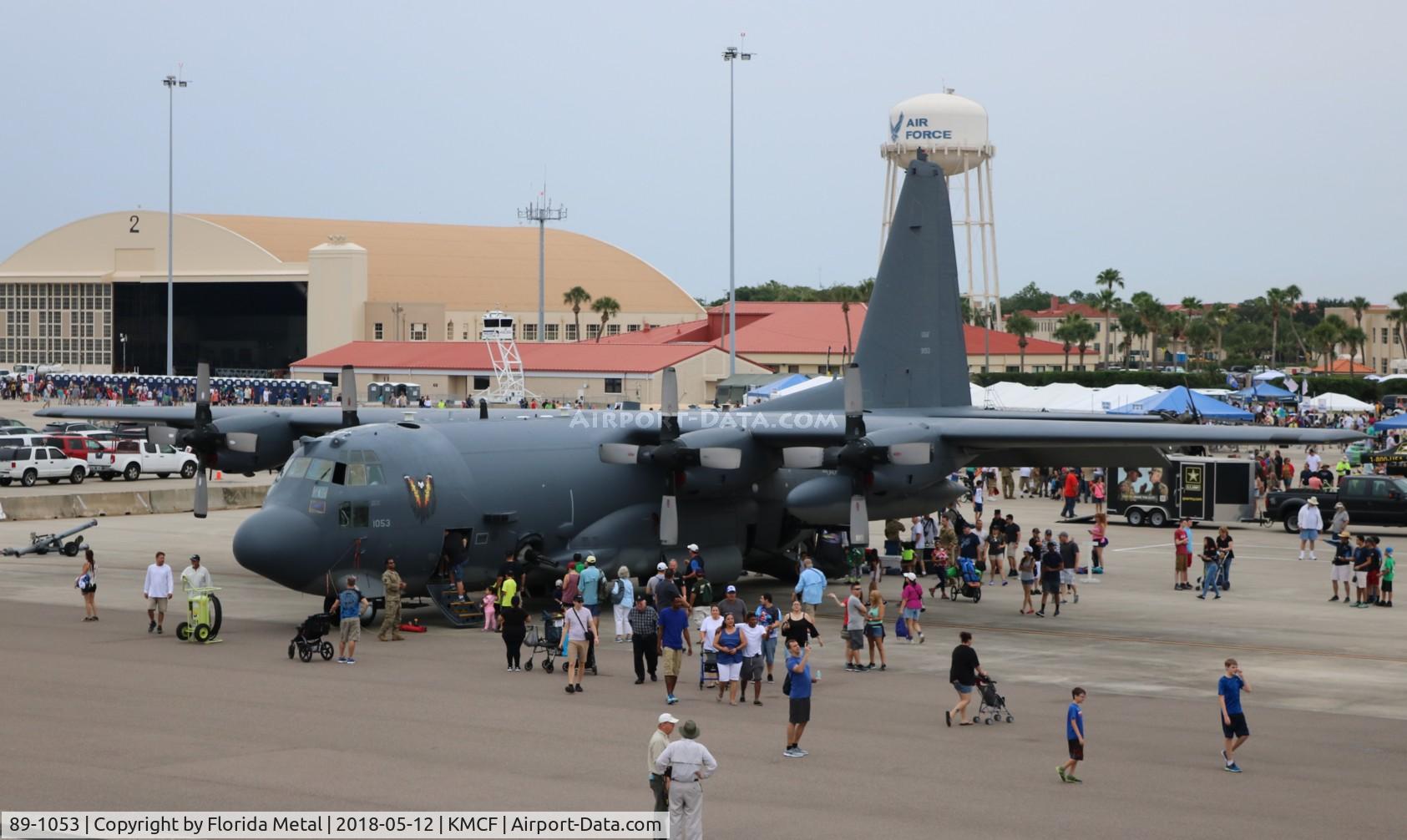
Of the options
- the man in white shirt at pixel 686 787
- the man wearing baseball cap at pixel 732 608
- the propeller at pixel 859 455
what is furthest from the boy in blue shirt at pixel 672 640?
the man in white shirt at pixel 686 787

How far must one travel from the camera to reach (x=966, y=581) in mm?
31141

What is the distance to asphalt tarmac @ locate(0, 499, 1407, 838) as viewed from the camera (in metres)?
14.8

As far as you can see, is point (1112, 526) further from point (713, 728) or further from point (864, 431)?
point (713, 728)

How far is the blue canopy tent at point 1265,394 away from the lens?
247 ft

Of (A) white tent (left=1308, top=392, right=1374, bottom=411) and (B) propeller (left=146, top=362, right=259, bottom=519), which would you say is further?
(A) white tent (left=1308, top=392, right=1374, bottom=411)

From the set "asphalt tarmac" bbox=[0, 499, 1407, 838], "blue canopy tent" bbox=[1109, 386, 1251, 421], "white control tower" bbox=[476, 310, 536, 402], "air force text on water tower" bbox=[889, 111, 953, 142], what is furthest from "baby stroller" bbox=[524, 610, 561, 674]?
"air force text on water tower" bbox=[889, 111, 953, 142]

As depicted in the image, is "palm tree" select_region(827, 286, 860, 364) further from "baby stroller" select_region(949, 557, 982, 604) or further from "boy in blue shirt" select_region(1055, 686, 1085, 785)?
"boy in blue shirt" select_region(1055, 686, 1085, 785)

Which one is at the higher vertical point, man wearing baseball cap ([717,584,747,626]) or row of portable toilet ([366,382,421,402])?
row of portable toilet ([366,382,421,402])

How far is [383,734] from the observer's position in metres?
17.6

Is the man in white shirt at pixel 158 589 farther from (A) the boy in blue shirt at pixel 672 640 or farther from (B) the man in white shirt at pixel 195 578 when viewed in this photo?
(A) the boy in blue shirt at pixel 672 640

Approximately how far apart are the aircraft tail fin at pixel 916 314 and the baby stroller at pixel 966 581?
3584 millimetres

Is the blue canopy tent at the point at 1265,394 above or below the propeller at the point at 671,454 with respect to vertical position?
above

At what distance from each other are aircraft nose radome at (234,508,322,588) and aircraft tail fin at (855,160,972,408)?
505 inches

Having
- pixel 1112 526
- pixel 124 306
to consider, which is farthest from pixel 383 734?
pixel 124 306
